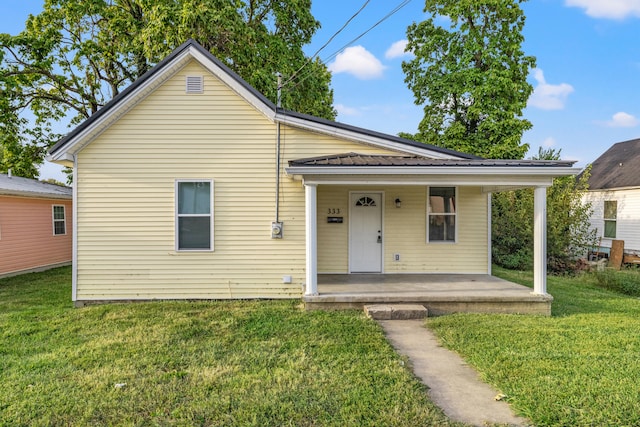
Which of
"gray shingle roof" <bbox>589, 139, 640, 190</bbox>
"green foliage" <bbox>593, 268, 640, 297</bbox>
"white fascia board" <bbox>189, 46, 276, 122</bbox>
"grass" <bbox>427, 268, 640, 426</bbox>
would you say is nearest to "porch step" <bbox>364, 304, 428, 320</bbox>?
"grass" <bbox>427, 268, 640, 426</bbox>

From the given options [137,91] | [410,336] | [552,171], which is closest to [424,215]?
[552,171]

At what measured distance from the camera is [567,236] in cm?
1232

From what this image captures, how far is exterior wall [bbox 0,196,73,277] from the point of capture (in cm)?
1083

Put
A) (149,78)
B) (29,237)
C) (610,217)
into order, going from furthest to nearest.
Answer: (610,217) → (29,237) → (149,78)

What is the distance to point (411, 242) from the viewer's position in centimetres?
857

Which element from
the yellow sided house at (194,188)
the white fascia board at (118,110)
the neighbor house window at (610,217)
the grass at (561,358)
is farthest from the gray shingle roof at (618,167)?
the white fascia board at (118,110)

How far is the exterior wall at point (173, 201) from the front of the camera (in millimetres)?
7305

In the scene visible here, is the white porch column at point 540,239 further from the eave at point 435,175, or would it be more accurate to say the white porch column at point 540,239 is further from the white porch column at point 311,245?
the white porch column at point 311,245

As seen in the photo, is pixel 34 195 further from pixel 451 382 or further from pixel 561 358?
pixel 561 358

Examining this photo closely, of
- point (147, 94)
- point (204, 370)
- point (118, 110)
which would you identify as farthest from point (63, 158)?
point (204, 370)

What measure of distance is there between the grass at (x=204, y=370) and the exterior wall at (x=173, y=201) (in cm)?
87

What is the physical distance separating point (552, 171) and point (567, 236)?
7511 mm

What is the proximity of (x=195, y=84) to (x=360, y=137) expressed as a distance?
3.51 metres

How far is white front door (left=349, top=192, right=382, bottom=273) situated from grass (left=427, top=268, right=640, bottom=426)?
272 cm
